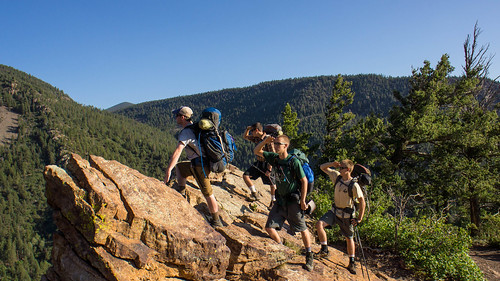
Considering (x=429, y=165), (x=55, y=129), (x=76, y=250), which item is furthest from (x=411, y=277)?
(x=55, y=129)

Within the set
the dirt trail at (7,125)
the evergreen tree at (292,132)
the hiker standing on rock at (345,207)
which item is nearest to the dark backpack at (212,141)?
the hiker standing on rock at (345,207)

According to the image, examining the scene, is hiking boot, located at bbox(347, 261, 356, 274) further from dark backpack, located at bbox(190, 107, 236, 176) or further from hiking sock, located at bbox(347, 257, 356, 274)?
dark backpack, located at bbox(190, 107, 236, 176)

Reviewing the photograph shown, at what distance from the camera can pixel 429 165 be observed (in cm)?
1923

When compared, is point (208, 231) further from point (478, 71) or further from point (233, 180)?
point (478, 71)

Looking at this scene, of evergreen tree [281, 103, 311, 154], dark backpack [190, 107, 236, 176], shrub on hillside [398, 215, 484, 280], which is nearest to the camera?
dark backpack [190, 107, 236, 176]

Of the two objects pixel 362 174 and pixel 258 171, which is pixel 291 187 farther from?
pixel 258 171

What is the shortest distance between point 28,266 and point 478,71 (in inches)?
5129

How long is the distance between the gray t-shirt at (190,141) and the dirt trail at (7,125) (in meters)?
217

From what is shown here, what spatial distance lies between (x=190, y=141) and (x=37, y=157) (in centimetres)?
19330

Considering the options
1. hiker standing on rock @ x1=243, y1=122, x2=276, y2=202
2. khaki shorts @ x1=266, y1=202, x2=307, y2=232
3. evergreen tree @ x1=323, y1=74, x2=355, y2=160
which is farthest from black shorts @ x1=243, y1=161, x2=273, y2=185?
evergreen tree @ x1=323, y1=74, x2=355, y2=160

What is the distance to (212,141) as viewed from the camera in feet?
16.6

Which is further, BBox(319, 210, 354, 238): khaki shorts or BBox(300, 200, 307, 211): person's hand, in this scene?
BBox(319, 210, 354, 238): khaki shorts

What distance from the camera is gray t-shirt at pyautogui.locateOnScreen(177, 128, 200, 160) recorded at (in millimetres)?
4938

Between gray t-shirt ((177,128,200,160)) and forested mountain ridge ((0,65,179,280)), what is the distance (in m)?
114
